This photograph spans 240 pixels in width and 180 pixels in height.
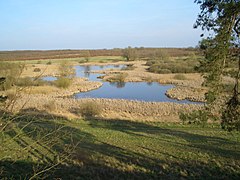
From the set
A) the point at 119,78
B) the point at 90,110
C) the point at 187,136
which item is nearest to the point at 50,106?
the point at 90,110

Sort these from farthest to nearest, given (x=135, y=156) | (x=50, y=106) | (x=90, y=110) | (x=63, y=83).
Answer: (x=63, y=83)
(x=50, y=106)
(x=90, y=110)
(x=135, y=156)

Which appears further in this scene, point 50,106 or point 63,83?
point 63,83

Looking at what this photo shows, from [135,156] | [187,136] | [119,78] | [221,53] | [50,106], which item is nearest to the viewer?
[221,53]

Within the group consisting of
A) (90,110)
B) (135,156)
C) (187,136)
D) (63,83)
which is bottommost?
(63,83)

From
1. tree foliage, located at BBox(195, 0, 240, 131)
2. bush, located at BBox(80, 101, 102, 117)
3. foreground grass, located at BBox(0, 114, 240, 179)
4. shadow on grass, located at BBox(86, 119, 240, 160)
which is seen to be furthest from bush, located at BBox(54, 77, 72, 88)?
tree foliage, located at BBox(195, 0, 240, 131)

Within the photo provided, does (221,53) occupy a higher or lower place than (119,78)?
higher

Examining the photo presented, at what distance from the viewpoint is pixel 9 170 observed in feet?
27.6

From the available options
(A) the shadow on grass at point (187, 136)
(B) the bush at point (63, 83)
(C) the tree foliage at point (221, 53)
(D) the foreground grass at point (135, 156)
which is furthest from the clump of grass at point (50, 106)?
(C) the tree foliage at point (221, 53)

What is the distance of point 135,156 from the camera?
10.7 metres

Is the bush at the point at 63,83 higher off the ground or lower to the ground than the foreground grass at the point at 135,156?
lower

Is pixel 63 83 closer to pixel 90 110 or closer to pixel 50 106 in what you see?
pixel 50 106

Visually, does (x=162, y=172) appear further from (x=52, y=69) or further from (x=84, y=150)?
(x=52, y=69)

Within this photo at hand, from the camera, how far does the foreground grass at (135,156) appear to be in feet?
28.1

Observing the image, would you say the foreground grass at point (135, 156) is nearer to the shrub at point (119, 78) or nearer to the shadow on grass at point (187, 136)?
the shadow on grass at point (187, 136)
